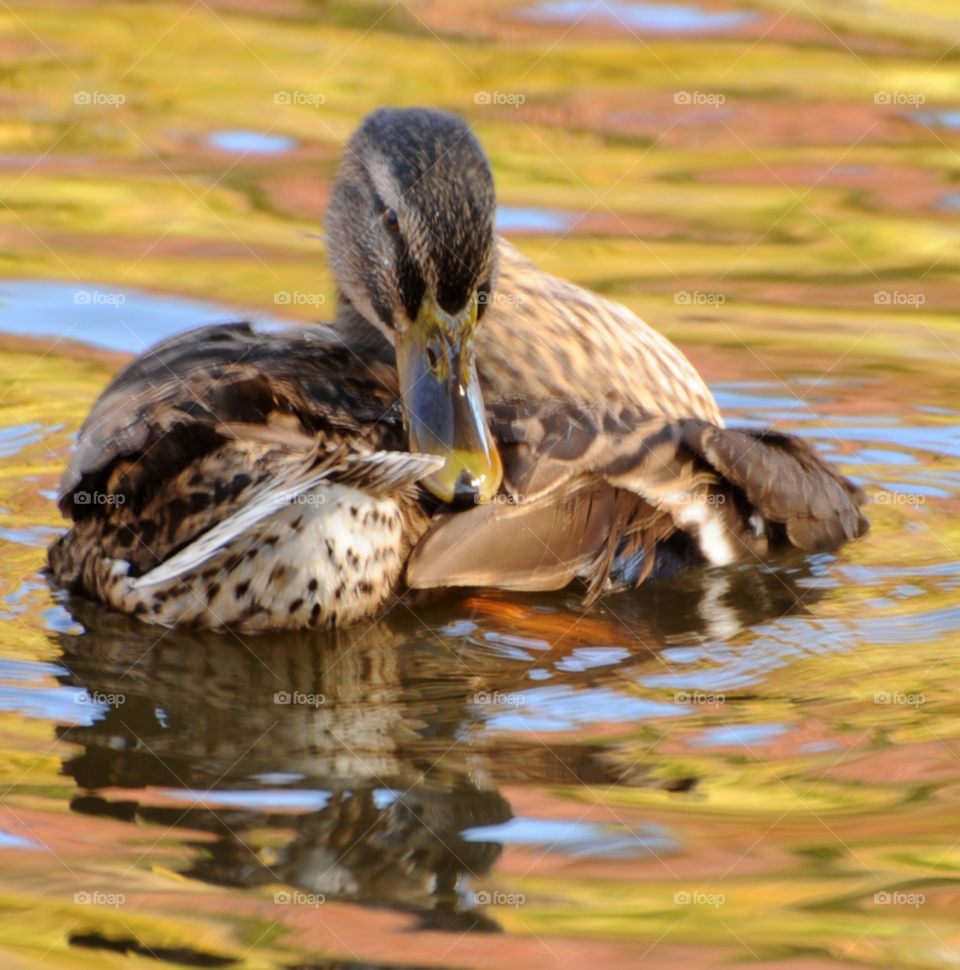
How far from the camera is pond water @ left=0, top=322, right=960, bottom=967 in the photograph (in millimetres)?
3439

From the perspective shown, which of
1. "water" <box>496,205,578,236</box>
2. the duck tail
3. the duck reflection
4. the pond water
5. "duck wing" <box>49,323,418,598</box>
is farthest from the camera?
"water" <box>496,205,578,236</box>

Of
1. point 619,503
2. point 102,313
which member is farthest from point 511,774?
point 102,313

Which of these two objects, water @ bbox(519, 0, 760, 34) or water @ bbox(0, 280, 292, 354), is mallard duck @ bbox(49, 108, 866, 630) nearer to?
water @ bbox(0, 280, 292, 354)

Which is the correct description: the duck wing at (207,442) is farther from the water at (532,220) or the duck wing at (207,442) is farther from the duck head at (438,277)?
the water at (532,220)

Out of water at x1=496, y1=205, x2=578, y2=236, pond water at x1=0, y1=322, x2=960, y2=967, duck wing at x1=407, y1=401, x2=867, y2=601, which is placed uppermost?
water at x1=496, y1=205, x2=578, y2=236

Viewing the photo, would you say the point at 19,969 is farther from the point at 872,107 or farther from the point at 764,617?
the point at 872,107

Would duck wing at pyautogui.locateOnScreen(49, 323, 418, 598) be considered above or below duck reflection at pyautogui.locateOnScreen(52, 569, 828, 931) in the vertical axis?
above

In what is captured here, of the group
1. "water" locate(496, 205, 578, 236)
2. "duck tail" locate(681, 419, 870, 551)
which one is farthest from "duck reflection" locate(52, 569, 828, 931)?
"water" locate(496, 205, 578, 236)

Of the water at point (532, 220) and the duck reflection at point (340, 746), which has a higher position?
the water at point (532, 220)

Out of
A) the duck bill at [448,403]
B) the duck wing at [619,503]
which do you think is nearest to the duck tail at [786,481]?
the duck wing at [619,503]

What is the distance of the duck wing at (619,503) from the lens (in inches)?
184

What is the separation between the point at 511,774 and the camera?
4.03m

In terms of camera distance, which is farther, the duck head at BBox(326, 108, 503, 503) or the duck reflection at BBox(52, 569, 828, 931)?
the duck head at BBox(326, 108, 503, 503)

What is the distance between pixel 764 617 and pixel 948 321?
3244 millimetres
